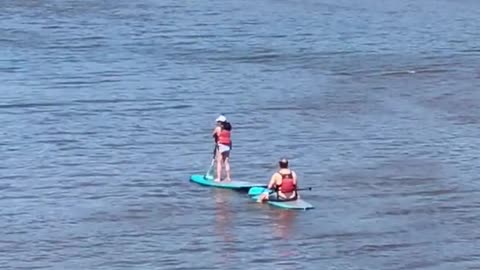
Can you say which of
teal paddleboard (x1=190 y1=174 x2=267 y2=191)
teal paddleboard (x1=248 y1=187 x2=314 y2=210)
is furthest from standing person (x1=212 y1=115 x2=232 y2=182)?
teal paddleboard (x1=248 y1=187 x2=314 y2=210)

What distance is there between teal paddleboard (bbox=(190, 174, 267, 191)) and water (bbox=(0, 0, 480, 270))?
0.82 ft

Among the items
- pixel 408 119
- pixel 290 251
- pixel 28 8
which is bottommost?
pixel 290 251

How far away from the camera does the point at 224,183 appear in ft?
123

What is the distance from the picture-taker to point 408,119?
47438 mm

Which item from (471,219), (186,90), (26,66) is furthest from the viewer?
(26,66)

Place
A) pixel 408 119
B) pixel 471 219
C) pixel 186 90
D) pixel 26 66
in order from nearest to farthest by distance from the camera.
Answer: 1. pixel 471 219
2. pixel 408 119
3. pixel 186 90
4. pixel 26 66

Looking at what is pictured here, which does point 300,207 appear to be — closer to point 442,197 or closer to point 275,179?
point 275,179

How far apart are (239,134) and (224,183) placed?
25.6ft

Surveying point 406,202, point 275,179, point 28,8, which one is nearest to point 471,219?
point 406,202

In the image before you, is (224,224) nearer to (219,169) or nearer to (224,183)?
(224,183)

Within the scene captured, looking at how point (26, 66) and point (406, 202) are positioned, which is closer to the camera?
point (406, 202)

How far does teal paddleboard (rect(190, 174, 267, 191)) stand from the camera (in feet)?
122

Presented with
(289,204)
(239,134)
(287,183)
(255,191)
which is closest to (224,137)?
(255,191)

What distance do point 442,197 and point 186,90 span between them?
17821mm
